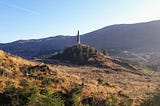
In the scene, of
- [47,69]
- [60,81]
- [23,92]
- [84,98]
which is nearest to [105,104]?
[84,98]

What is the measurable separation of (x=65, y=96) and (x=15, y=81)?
4789 millimetres

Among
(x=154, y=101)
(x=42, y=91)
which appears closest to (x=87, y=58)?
(x=154, y=101)

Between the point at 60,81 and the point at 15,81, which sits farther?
the point at 60,81

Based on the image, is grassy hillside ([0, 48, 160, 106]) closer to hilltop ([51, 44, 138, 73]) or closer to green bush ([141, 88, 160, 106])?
green bush ([141, 88, 160, 106])

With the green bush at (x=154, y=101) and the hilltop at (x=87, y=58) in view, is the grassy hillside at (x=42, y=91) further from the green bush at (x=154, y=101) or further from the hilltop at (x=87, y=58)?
the hilltop at (x=87, y=58)

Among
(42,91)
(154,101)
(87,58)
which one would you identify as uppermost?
(42,91)

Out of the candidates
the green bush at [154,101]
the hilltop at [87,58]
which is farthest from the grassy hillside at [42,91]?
the hilltop at [87,58]

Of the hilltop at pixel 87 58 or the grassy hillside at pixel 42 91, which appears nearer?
the grassy hillside at pixel 42 91

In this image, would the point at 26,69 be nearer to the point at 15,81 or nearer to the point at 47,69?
the point at 47,69

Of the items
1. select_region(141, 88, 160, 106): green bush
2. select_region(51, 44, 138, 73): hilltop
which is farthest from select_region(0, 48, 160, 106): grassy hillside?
select_region(51, 44, 138, 73): hilltop

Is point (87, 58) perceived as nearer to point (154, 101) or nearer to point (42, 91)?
point (154, 101)

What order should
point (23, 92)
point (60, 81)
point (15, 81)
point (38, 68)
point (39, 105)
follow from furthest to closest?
point (38, 68) < point (60, 81) < point (15, 81) < point (23, 92) < point (39, 105)

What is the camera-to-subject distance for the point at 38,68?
4391 centimetres

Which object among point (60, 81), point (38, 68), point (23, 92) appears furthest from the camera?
point (38, 68)
